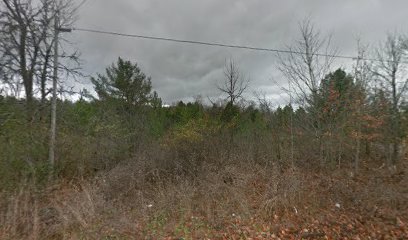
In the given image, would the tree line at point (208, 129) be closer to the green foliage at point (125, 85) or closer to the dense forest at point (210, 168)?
the dense forest at point (210, 168)

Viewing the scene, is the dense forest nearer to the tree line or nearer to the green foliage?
the tree line

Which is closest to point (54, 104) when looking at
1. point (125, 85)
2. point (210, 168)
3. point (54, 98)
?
point (54, 98)

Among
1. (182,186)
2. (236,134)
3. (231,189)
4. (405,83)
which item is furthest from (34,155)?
(405,83)

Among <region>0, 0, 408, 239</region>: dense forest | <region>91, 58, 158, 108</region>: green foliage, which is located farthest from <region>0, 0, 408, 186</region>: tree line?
<region>91, 58, 158, 108</region>: green foliage

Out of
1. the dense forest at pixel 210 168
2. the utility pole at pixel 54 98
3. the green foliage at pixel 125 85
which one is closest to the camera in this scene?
the dense forest at pixel 210 168

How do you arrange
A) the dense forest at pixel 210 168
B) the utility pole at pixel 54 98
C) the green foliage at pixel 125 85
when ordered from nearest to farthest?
1. the dense forest at pixel 210 168
2. the utility pole at pixel 54 98
3. the green foliage at pixel 125 85

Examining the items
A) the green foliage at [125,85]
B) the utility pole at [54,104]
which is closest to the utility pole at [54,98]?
the utility pole at [54,104]

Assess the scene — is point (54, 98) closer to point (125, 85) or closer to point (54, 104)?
point (54, 104)

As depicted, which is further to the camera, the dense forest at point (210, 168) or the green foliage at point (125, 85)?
the green foliage at point (125, 85)

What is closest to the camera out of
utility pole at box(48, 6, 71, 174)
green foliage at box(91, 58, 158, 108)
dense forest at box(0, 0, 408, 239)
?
dense forest at box(0, 0, 408, 239)

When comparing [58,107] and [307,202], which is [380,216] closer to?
[307,202]

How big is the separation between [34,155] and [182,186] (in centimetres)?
517

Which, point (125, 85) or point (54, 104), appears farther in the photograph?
point (125, 85)

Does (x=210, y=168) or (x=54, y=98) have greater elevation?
(x=54, y=98)
